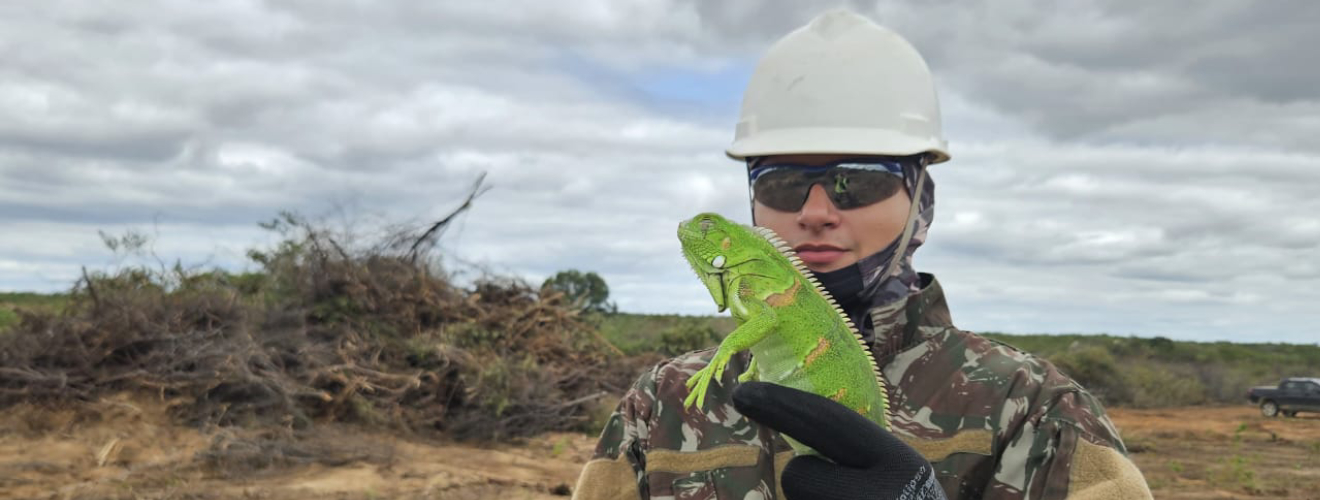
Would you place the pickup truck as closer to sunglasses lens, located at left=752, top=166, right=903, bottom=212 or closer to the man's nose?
sunglasses lens, located at left=752, top=166, right=903, bottom=212

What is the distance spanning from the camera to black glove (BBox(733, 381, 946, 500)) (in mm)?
2217

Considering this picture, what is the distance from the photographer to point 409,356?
14961 mm

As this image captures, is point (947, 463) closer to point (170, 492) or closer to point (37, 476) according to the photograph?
point (170, 492)

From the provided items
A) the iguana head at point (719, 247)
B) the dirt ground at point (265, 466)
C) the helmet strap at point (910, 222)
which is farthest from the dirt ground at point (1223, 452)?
the iguana head at point (719, 247)

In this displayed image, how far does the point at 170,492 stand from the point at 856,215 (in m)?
9.22

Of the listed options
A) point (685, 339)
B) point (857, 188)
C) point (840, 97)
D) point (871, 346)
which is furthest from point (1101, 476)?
point (685, 339)

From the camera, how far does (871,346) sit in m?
2.84

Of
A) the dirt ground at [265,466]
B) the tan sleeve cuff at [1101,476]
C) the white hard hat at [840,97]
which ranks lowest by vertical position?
the dirt ground at [265,466]

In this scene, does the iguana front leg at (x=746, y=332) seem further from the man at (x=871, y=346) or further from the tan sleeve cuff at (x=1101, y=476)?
the tan sleeve cuff at (x=1101, y=476)

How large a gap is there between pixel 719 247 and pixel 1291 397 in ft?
87.5

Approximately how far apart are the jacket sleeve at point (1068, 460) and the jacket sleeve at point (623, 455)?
0.94 m

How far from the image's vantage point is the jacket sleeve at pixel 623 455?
9.46 feet

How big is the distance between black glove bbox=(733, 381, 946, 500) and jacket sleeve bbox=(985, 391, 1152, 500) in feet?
1.27

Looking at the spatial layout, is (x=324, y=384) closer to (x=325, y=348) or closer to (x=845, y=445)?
(x=325, y=348)
